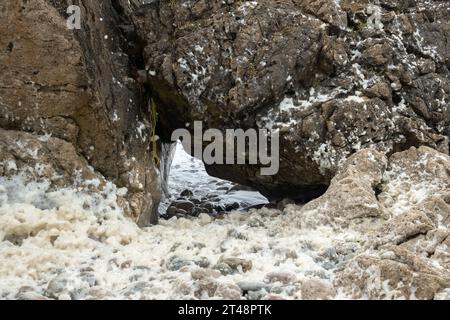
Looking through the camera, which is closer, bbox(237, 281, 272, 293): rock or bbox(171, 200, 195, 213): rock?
bbox(237, 281, 272, 293): rock

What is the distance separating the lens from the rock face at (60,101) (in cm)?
551

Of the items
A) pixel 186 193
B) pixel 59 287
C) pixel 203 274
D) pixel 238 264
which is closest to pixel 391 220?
pixel 238 264

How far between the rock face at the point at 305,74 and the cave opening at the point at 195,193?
1272 millimetres

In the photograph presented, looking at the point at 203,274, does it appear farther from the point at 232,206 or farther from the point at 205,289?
the point at 232,206

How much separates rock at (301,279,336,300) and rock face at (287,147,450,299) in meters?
0.11

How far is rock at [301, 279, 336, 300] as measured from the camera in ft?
12.3

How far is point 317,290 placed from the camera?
3.79 metres

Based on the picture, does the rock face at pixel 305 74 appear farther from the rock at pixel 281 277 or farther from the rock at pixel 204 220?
the rock at pixel 281 277

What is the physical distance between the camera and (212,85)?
6.39 meters

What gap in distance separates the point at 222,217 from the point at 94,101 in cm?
201

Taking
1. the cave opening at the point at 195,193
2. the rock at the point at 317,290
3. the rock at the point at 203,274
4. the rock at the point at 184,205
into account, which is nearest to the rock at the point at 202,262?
the rock at the point at 203,274

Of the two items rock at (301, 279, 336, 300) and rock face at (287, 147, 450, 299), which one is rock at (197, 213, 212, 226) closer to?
rock face at (287, 147, 450, 299)

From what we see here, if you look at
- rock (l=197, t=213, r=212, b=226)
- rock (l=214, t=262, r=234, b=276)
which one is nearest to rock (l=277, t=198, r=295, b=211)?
rock (l=197, t=213, r=212, b=226)

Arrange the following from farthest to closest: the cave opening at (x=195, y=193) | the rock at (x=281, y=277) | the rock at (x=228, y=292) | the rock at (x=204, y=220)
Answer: the cave opening at (x=195, y=193) → the rock at (x=204, y=220) → the rock at (x=281, y=277) → the rock at (x=228, y=292)
